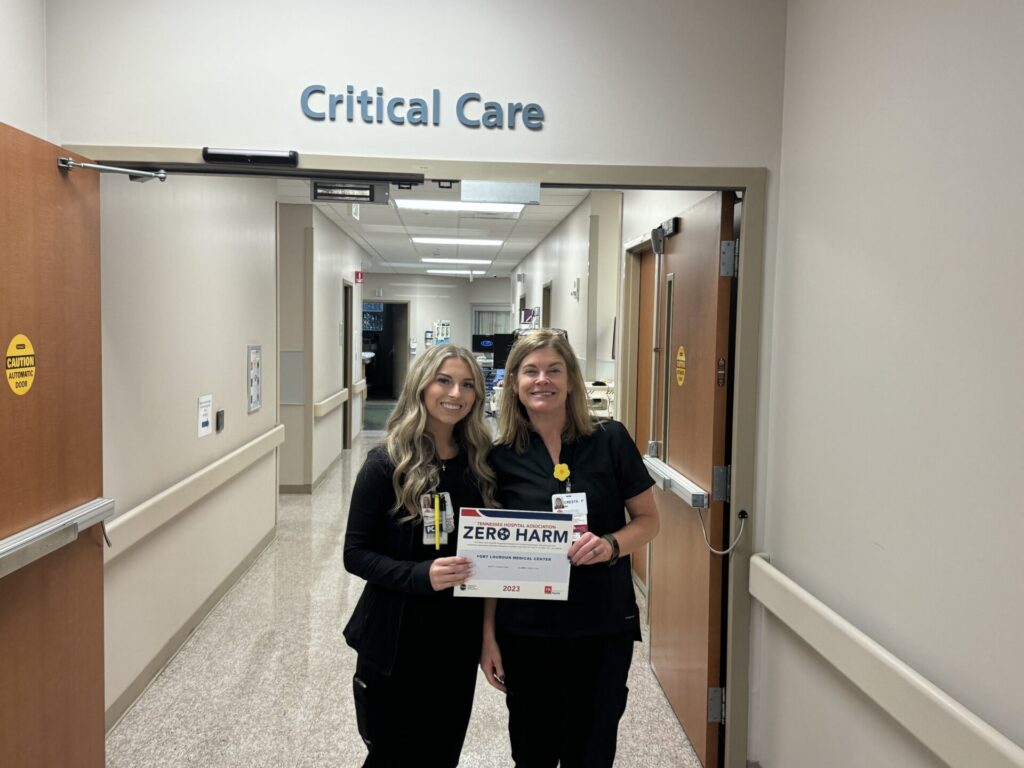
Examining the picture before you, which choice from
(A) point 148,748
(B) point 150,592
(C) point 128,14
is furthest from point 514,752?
(C) point 128,14

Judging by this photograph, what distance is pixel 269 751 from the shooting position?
2760 mm

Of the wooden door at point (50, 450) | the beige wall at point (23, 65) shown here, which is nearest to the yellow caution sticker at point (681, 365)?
the wooden door at point (50, 450)

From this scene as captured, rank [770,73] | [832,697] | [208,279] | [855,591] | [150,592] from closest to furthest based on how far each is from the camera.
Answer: [855,591] → [832,697] → [770,73] → [150,592] → [208,279]

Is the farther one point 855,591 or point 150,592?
point 150,592

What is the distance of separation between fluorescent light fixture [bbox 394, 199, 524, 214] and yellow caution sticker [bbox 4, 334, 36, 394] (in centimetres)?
537

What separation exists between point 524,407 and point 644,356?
249 centimetres

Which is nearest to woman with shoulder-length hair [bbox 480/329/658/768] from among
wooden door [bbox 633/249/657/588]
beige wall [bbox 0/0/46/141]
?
beige wall [bbox 0/0/46/141]

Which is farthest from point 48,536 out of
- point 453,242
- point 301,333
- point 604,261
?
point 453,242

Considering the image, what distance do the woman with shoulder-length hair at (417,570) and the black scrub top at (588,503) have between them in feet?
0.27

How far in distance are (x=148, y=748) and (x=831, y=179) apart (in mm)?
3185

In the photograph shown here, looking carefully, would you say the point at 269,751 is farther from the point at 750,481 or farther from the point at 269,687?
the point at 750,481

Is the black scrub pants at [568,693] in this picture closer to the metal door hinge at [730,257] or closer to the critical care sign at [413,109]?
the metal door hinge at [730,257]

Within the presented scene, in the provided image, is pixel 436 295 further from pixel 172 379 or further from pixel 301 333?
pixel 172 379

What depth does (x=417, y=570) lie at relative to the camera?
171 cm
